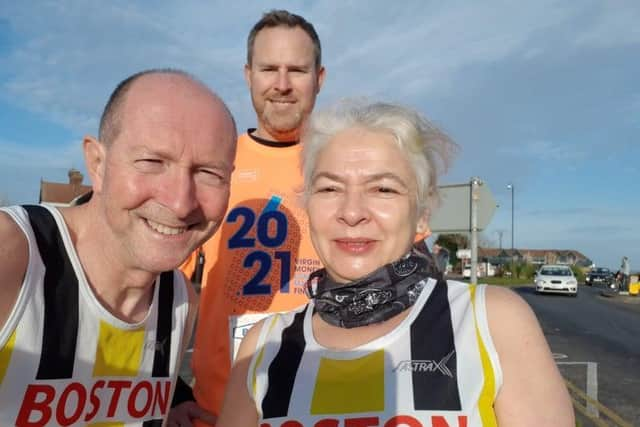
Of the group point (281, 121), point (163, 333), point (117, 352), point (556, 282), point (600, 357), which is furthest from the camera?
point (556, 282)

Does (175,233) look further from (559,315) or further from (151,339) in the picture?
(559,315)

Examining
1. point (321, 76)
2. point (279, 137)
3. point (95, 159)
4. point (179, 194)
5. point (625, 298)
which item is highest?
point (321, 76)

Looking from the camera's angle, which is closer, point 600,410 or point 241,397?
point 241,397

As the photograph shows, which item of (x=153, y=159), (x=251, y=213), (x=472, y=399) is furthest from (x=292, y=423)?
(x=251, y=213)

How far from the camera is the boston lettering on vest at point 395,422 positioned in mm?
1618

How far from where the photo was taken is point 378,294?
1.94 meters

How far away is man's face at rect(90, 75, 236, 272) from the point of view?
1885 mm

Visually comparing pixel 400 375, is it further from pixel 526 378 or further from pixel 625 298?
pixel 625 298

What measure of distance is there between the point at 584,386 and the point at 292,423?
8.32 metres

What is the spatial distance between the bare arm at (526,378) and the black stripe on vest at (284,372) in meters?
0.63

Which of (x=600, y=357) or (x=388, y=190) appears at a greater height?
(x=388, y=190)

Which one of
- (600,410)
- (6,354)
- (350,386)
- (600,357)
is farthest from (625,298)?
(6,354)

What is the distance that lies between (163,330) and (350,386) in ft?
2.76

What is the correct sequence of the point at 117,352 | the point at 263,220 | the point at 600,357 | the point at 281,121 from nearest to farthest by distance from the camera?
the point at 117,352
the point at 263,220
the point at 281,121
the point at 600,357
